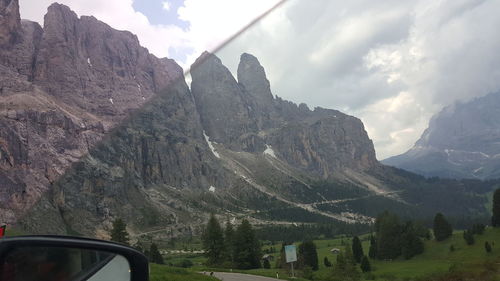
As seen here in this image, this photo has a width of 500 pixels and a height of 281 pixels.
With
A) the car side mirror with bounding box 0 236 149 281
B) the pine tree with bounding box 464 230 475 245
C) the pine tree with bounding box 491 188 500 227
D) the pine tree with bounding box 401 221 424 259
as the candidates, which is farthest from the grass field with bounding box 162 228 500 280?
the car side mirror with bounding box 0 236 149 281

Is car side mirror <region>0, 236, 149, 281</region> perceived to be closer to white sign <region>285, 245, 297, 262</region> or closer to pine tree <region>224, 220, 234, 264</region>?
white sign <region>285, 245, 297, 262</region>

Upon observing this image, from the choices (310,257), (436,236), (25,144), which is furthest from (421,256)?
(25,144)

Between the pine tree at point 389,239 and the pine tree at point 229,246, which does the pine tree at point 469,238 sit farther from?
the pine tree at point 229,246

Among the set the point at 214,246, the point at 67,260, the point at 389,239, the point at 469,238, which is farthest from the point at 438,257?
the point at 67,260

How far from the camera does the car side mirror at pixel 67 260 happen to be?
297 centimetres

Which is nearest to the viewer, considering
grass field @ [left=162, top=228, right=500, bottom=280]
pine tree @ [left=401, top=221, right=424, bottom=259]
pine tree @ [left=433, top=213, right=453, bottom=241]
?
grass field @ [left=162, top=228, right=500, bottom=280]

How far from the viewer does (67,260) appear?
3.44 metres

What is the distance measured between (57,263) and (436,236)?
11759 centimetres

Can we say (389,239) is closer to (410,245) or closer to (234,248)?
(410,245)

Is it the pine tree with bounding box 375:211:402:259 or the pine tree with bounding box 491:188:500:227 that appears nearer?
the pine tree with bounding box 491:188:500:227

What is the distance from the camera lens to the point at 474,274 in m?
50.2

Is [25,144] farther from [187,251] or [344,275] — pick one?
[344,275]

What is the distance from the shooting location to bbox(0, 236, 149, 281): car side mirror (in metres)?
2.97

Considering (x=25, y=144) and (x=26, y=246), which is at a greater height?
(x=25, y=144)
